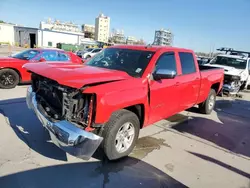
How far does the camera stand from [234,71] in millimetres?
9664

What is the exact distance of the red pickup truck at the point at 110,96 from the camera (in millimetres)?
2910

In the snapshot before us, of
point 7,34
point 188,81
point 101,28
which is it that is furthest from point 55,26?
point 188,81

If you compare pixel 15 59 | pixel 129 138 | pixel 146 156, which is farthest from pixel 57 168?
pixel 15 59

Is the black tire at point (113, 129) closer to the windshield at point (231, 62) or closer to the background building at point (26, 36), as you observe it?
the windshield at point (231, 62)

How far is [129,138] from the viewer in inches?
145

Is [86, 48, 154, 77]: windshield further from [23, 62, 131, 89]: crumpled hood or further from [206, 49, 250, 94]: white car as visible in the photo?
[206, 49, 250, 94]: white car

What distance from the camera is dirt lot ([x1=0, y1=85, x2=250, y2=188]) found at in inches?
120

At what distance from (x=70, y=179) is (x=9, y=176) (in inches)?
32.1

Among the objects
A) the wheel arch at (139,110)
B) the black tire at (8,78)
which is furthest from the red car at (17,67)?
the wheel arch at (139,110)

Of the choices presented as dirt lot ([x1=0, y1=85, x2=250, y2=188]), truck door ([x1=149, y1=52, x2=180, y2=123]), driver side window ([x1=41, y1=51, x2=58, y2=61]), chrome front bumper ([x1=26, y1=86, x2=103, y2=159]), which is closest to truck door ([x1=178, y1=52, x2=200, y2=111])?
truck door ([x1=149, y1=52, x2=180, y2=123])

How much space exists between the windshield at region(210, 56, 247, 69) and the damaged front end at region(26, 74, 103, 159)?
32.2 feet

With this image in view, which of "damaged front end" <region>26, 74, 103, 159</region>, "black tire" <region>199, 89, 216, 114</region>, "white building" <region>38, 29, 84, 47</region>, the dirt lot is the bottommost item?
the dirt lot

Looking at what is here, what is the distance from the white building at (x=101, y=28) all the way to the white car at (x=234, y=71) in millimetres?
118752

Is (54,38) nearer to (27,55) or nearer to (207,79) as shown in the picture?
(27,55)
